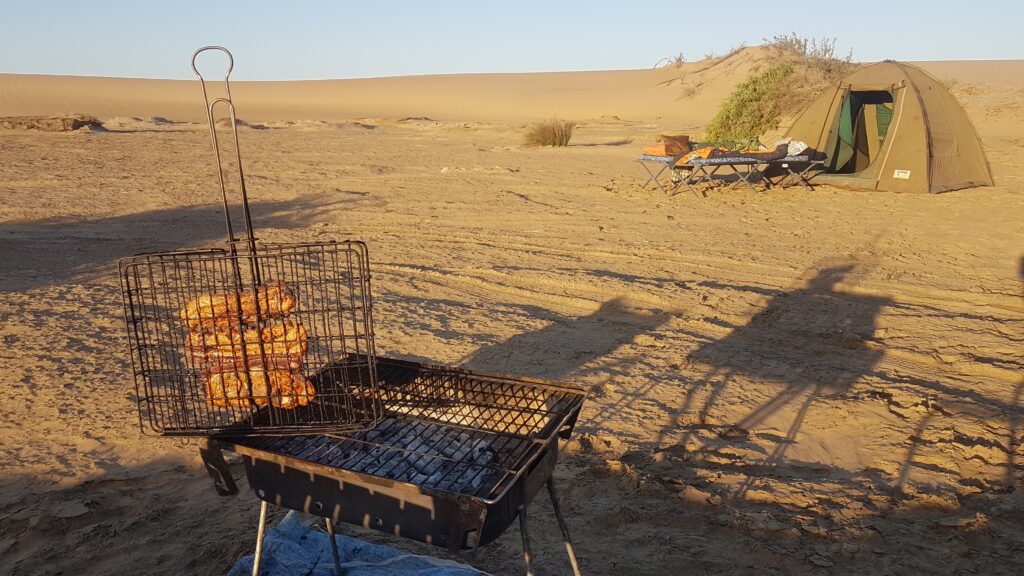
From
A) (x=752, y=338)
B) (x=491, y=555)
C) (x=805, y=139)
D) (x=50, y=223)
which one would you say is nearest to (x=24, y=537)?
(x=491, y=555)

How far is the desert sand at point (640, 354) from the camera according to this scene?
351 cm

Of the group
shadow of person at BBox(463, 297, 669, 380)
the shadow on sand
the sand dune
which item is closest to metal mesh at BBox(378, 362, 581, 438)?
shadow of person at BBox(463, 297, 669, 380)

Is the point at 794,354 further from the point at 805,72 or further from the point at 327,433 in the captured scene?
the point at 805,72

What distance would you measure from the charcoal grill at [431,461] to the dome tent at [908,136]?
11.6 m

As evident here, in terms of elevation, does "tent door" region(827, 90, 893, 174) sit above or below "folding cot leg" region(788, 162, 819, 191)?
above

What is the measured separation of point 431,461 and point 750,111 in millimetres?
17127

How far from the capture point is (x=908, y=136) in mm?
12289

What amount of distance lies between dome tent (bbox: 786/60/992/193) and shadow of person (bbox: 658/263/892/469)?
251 inches

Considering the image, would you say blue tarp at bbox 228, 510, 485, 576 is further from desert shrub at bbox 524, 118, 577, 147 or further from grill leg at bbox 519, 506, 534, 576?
desert shrub at bbox 524, 118, 577, 147

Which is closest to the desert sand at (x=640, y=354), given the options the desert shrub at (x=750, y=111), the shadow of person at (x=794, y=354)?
the shadow of person at (x=794, y=354)

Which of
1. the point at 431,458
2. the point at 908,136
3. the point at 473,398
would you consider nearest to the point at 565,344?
the point at 473,398

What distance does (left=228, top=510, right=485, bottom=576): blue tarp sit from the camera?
313cm

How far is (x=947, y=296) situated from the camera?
700cm

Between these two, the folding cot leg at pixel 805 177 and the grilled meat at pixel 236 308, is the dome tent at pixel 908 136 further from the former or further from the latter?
the grilled meat at pixel 236 308
